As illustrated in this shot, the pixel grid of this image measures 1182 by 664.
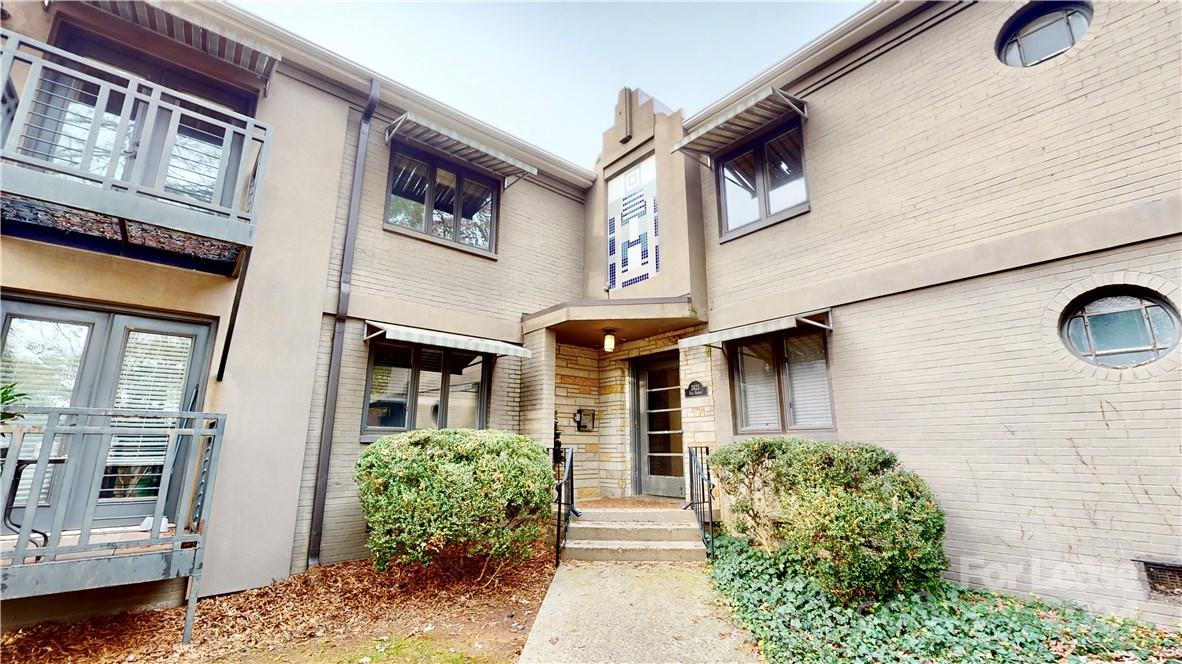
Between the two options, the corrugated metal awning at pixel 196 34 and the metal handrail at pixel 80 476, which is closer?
the metal handrail at pixel 80 476

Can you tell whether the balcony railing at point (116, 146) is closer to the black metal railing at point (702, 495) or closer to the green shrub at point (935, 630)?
the black metal railing at point (702, 495)

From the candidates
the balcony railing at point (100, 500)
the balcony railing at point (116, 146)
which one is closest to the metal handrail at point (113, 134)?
the balcony railing at point (116, 146)

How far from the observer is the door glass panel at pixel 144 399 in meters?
4.82

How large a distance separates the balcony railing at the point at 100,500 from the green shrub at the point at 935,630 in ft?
16.2

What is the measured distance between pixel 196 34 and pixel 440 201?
11.3 ft

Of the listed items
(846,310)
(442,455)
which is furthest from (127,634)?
(846,310)

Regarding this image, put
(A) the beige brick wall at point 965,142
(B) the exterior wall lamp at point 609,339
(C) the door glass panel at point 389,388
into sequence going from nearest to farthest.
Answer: (A) the beige brick wall at point 965,142
(C) the door glass panel at point 389,388
(B) the exterior wall lamp at point 609,339

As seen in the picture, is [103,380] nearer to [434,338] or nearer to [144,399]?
[144,399]

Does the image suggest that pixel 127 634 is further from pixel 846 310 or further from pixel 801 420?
pixel 846 310

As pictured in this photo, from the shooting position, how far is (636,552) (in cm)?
591

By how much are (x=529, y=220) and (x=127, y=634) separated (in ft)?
24.0

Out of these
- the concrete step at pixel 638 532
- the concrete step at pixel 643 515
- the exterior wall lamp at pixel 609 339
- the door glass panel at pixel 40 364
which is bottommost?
the concrete step at pixel 638 532

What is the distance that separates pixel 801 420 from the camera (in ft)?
21.7

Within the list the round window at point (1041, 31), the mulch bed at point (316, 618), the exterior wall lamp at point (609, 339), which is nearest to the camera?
the mulch bed at point (316, 618)
